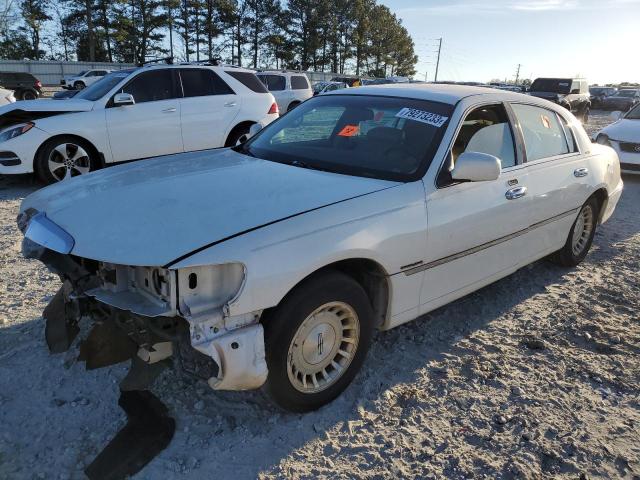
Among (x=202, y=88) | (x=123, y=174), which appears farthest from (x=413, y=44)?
(x=123, y=174)

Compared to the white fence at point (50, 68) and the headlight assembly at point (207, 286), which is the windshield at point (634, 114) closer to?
the headlight assembly at point (207, 286)

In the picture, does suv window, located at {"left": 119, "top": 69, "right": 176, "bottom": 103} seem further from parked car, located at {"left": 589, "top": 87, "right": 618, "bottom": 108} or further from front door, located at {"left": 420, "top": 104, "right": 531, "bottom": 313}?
parked car, located at {"left": 589, "top": 87, "right": 618, "bottom": 108}

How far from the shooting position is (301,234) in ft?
8.11

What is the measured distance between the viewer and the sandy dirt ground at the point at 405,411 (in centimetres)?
246

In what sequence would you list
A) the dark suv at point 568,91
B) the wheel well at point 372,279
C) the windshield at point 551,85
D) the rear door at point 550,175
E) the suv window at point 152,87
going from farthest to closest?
1. the windshield at point 551,85
2. the dark suv at point 568,91
3. the suv window at point 152,87
4. the rear door at point 550,175
5. the wheel well at point 372,279

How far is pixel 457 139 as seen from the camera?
11.2 ft

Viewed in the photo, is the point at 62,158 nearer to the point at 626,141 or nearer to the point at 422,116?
the point at 422,116

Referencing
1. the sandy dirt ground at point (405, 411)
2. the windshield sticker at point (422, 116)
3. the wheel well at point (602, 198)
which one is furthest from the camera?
the wheel well at point (602, 198)

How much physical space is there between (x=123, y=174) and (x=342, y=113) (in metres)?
1.63

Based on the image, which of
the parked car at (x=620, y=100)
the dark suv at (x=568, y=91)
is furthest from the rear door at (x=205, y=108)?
the parked car at (x=620, y=100)

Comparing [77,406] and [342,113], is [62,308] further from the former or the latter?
[342,113]

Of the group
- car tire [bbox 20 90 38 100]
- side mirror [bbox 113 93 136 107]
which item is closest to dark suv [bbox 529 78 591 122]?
side mirror [bbox 113 93 136 107]

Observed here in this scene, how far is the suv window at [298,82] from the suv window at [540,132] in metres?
14.0

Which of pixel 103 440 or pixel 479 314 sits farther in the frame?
pixel 479 314
